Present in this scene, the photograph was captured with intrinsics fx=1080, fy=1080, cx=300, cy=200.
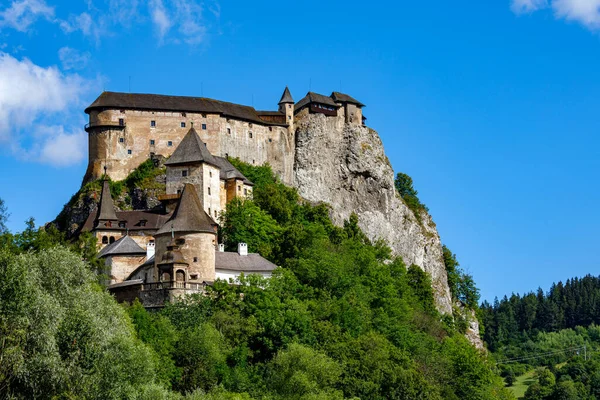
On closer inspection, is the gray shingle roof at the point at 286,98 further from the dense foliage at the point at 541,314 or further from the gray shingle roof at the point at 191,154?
the dense foliage at the point at 541,314

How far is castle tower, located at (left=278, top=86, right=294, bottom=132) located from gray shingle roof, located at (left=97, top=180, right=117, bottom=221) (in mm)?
26567

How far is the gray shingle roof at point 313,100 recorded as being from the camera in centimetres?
11111

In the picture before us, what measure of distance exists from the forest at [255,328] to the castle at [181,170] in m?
2.24

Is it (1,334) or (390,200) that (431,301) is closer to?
(390,200)

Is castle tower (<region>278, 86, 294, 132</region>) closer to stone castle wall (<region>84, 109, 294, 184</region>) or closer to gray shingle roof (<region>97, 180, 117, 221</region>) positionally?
stone castle wall (<region>84, 109, 294, 184</region>)

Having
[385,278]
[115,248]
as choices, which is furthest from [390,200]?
[115,248]

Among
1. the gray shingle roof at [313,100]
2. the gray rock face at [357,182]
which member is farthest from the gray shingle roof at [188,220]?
the gray shingle roof at [313,100]

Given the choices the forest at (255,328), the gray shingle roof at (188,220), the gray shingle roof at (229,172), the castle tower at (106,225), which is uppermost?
the gray shingle roof at (229,172)

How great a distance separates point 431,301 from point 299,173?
18.9 metres

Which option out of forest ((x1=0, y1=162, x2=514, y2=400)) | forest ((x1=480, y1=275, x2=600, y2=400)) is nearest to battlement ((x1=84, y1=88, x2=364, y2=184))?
forest ((x1=0, y1=162, x2=514, y2=400))

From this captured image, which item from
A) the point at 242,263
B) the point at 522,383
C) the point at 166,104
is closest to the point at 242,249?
the point at 242,263

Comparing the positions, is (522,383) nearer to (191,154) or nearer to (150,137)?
(150,137)

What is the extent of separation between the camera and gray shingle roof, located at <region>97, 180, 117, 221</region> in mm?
84625

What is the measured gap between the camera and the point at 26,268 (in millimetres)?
47062
